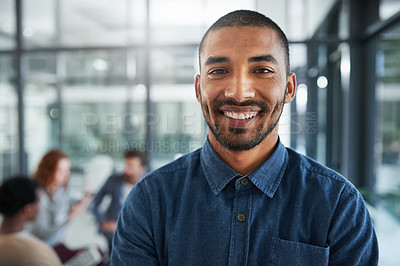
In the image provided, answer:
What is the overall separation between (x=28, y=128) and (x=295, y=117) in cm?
285

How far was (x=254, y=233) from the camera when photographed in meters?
0.86

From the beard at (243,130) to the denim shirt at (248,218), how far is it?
0.08 meters

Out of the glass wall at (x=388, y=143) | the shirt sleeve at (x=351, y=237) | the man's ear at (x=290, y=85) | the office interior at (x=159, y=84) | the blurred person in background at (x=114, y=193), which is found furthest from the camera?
the office interior at (x=159, y=84)

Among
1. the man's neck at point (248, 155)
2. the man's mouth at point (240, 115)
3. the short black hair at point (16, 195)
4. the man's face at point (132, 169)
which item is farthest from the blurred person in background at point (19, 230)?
the man's mouth at point (240, 115)

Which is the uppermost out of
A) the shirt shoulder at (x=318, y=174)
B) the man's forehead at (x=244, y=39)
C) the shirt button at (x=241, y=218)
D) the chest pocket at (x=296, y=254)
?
the man's forehead at (x=244, y=39)

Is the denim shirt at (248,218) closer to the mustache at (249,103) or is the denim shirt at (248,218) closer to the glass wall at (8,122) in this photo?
the mustache at (249,103)

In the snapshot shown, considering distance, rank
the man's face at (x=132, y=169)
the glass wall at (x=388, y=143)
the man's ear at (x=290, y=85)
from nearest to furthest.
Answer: the man's ear at (x=290, y=85) → the glass wall at (x=388, y=143) → the man's face at (x=132, y=169)

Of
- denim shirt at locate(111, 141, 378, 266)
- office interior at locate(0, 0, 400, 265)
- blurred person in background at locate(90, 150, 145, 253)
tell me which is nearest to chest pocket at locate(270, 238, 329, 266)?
denim shirt at locate(111, 141, 378, 266)

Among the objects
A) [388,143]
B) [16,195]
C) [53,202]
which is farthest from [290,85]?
[53,202]

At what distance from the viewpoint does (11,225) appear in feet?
5.58

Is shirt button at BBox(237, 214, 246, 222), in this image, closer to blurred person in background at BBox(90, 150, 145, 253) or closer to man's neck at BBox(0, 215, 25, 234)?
man's neck at BBox(0, 215, 25, 234)

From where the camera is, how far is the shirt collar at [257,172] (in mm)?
892

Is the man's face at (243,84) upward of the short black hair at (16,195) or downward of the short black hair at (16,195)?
upward

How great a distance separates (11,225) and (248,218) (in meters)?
1.37
